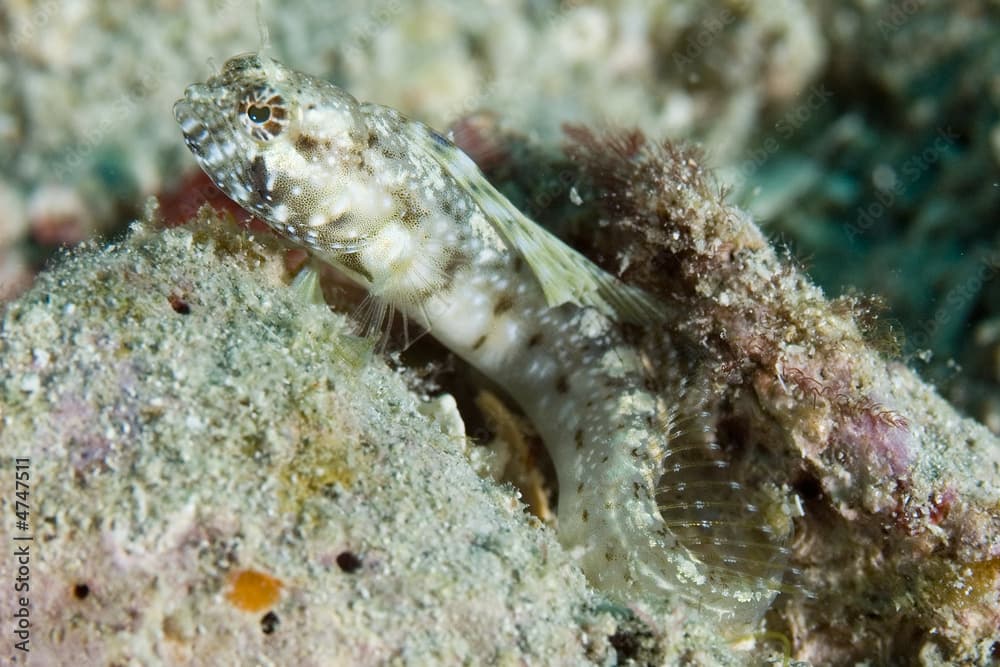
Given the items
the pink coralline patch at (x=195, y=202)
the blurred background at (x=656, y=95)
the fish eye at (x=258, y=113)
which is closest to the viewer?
the fish eye at (x=258, y=113)

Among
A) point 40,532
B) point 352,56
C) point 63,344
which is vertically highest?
point 352,56

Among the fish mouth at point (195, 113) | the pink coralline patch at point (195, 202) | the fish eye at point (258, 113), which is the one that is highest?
the fish eye at point (258, 113)

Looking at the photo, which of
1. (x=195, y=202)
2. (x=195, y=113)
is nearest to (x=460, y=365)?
(x=195, y=202)

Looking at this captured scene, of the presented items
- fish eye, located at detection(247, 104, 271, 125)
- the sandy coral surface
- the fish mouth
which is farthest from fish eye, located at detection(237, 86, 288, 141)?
the sandy coral surface

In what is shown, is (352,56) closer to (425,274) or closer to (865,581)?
(425,274)

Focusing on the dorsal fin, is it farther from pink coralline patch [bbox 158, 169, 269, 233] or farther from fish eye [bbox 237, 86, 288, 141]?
pink coralline patch [bbox 158, 169, 269, 233]

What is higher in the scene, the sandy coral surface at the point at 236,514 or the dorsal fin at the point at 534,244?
the dorsal fin at the point at 534,244

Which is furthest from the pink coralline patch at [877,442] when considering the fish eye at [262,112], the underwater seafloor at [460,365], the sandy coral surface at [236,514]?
the fish eye at [262,112]

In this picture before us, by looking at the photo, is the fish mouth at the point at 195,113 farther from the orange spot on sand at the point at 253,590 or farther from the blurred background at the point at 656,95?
the blurred background at the point at 656,95

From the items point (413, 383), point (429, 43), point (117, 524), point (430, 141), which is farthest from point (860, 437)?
point (429, 43)
